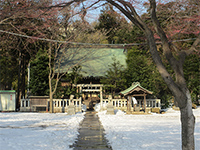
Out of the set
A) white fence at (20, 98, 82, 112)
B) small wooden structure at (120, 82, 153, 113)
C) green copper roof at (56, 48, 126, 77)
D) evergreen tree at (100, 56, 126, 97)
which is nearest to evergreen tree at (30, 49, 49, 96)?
white fence at (20, 98, 82, 112)

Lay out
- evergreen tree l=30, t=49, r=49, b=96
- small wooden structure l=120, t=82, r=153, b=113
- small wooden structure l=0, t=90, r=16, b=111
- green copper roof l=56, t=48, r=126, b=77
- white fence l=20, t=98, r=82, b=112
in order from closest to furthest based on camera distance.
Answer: small wooden structure l=120, t=82, r=153, b=113 < small wooden structure l=0, t=90, r=16, b=111 < white fence l=20, t=98, r=82, b=112 < evergreen tree l=30, t=49, r=49, b=96 < green copper roof l=56, t=48, r=126, b=77

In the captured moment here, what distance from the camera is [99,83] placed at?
26.0 m

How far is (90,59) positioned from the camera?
27391mm

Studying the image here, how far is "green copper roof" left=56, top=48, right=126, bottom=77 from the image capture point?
2531 centimetres

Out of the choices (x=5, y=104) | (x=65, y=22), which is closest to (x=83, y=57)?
(x=65, y=22)

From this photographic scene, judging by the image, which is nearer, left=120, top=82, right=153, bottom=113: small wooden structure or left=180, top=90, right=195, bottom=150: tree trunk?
left=180, top=90, right=195, bottom=150: tree trunk

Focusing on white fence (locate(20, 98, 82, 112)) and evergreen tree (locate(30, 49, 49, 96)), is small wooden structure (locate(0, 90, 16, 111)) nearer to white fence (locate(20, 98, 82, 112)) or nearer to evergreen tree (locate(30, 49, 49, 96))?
white fence (locate(20, 98, 82, 112))

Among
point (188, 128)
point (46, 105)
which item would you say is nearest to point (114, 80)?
point (46, 105)

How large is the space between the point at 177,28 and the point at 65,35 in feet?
40.7

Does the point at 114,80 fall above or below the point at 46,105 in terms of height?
above

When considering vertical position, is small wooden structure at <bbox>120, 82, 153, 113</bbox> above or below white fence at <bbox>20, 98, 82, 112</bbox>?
above

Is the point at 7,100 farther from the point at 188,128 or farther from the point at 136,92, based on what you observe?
the point at 188,128

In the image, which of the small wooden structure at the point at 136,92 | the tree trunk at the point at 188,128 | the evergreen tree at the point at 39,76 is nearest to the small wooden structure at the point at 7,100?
the evergreen tree at the point at 39,76

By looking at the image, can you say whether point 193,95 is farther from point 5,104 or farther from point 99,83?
point 5,104
